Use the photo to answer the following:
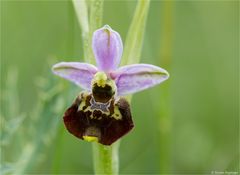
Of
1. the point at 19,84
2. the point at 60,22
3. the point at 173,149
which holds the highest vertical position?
the point at 60,22

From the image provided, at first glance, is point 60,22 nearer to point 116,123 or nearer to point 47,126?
point 47,126

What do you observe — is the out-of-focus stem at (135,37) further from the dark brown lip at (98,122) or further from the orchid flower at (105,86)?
the dark brown lip at (98,122)

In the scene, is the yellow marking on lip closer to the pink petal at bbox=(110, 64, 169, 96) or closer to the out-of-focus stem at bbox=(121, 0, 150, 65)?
the pink petal at bbox=(110, 64, 169, 96)

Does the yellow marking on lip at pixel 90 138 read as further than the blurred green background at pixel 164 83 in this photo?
No

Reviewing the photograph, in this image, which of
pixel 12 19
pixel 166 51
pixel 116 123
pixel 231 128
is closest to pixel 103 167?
pixel 116 123

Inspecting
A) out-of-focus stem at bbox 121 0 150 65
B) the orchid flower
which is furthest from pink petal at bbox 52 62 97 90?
out-of-focus stem at bbox 121 0 150 65

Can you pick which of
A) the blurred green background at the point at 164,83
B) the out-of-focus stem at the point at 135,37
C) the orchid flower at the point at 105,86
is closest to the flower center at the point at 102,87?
the orchid flower at the point at 105,86

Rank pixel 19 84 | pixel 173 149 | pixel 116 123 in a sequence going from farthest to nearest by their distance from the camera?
pixel 19 84 → pixel 173 149 → pixel 116 123
